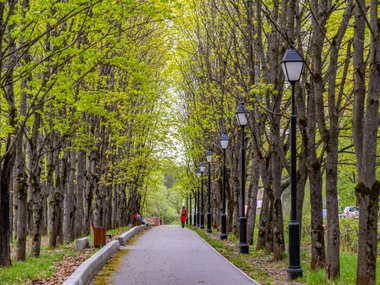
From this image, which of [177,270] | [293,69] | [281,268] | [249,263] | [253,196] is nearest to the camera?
[293,69]

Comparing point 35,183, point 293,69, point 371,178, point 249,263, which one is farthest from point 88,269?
point 35,183

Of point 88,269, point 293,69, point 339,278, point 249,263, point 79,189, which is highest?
point 293,69

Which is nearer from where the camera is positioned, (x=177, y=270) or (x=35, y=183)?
(x=177, y=270)

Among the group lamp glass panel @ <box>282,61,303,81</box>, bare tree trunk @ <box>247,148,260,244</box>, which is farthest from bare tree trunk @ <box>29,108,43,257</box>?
bare tree trunk @ <box>247,148,260,244</box>

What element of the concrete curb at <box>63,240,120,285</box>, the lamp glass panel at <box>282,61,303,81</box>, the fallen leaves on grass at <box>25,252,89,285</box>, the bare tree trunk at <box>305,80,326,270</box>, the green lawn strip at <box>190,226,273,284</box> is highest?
the lamp glass panel at <box>282,61,303,81</box>

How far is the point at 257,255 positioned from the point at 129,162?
73.5 feet

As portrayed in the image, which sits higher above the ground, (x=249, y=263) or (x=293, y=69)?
(x=293, y=69)

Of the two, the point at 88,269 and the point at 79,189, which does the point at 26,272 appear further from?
the point at 79,189

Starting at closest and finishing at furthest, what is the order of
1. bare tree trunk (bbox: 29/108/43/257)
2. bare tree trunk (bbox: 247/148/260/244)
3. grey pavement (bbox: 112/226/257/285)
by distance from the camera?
grey pavement (bbox: 112/226/257/285), bare tree trunk (bbox: 29/108/43/257), bare tree trunk (bbox: 247/148/260/244)

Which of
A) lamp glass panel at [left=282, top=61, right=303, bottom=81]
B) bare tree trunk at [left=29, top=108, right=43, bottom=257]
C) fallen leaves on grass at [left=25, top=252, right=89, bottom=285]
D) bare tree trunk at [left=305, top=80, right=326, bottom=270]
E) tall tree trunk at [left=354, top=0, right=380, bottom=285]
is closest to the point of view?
tall tree trunk at [left=354, top=0, right=380, bottom=285]

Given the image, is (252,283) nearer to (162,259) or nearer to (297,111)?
(297,111)

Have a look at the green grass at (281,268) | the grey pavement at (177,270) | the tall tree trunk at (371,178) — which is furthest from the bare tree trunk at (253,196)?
the tall tree trunk at (371,178)

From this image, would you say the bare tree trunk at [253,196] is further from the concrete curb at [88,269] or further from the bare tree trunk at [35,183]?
the bare tree trunk at [35,183]

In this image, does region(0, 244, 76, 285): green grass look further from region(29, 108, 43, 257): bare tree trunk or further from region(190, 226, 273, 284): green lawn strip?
region(190, 226, 273, 284): green lawn strip
